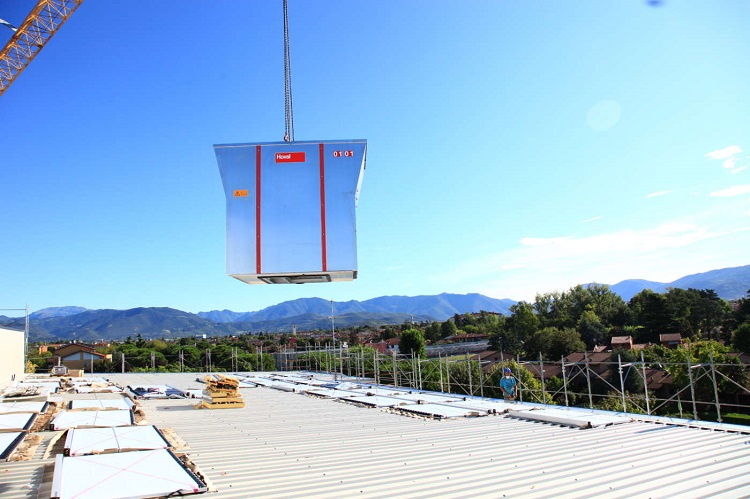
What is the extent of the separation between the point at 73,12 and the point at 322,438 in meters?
34.3

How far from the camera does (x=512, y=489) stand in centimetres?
465

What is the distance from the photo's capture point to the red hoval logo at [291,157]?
4992 mm

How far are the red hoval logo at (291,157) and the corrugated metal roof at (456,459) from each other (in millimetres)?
2996

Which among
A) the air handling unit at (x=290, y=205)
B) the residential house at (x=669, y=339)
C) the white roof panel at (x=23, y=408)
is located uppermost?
the air handling unit at (x=290, y=205)

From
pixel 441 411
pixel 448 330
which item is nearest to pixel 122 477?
pixel 441 411

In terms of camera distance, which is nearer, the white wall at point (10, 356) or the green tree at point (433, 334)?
the white wall at point (10, 356)

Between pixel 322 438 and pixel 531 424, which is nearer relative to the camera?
pixel 322 438

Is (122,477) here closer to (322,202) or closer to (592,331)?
(322,202)

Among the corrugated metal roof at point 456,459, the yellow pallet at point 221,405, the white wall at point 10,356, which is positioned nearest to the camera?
the corrugated metal roof at point 456,459

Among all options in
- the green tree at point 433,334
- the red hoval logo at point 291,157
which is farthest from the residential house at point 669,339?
the red hoval logo at point 291,157

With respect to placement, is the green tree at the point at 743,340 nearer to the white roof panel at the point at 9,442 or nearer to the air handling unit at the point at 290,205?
the air handling unit at the point at 290,205

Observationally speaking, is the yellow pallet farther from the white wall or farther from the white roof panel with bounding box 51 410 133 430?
the white wall

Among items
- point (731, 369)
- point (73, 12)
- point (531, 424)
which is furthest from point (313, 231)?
point (731, 369)

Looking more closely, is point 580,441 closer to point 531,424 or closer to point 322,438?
point 531,424
